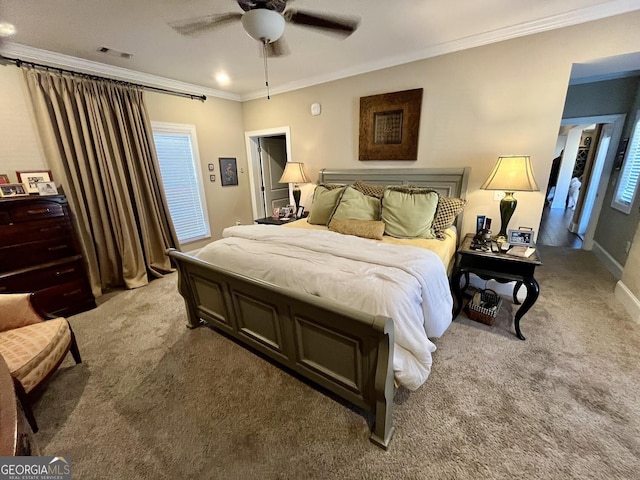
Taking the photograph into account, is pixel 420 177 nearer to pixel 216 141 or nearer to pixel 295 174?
pixel 295 174

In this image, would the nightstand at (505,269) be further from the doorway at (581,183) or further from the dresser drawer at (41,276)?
the dresser drawer at (41,276)

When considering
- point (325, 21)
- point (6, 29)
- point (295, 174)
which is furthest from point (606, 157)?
point (6, 29)

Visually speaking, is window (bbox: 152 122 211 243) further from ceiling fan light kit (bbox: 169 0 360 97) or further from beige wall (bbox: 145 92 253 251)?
ceiling fan light kit (bbox: 169 0 360 97)

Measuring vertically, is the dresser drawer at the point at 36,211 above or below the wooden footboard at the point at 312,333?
above

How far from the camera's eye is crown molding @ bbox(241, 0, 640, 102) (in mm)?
2042

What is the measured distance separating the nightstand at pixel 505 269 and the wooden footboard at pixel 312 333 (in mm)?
1485

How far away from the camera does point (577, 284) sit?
3117mm

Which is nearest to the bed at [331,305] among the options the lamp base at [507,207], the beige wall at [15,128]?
the lamp base at [507,207]

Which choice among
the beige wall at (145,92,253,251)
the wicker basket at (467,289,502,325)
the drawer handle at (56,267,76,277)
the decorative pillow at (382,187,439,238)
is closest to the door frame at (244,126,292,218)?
the beige wall at (145,92,253,251)

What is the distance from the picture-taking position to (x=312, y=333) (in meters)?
1.60

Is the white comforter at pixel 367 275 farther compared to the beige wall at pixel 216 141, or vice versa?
the beige wall at pixel 216 141

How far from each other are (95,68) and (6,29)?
2.80 ft

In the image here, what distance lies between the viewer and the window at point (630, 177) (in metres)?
3.26

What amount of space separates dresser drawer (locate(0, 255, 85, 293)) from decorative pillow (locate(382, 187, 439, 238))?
3.26m
